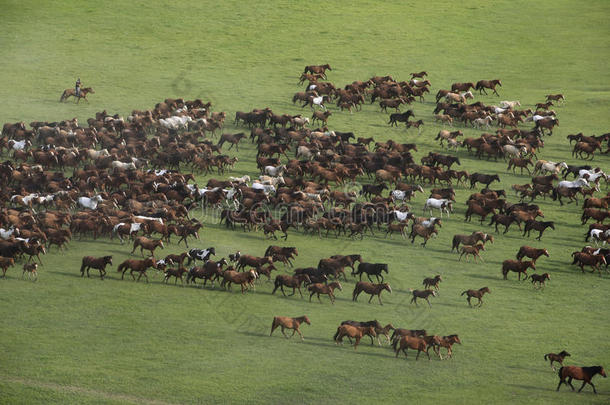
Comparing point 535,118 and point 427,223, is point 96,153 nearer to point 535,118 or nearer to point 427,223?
point 427,223

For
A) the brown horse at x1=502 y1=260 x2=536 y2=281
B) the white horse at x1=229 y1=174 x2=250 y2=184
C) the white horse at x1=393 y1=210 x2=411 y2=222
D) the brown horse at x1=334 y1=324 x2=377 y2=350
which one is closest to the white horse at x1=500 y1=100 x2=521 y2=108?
the white horse at x1=393 y1=210 x2=411 y2=222

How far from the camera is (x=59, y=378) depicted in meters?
22.5

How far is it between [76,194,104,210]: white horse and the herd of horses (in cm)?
5

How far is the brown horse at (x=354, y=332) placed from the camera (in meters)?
24.5

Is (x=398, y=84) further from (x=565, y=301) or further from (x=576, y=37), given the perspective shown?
(x=565, y=301)

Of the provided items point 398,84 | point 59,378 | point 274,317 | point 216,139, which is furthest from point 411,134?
point 59,378

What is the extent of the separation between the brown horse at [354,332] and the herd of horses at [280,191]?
5cm

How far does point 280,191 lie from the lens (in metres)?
35.5

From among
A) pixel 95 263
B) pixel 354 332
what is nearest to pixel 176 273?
pixel 95 263

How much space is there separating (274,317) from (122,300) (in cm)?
487

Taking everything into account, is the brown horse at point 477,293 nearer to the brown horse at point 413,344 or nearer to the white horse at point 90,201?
the brown horse at point 413,344

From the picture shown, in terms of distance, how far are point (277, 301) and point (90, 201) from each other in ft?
32.5

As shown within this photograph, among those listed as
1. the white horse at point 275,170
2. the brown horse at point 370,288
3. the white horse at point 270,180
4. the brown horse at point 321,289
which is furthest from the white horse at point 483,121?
the brown horse at point 321,289

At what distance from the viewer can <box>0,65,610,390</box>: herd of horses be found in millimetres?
28875
